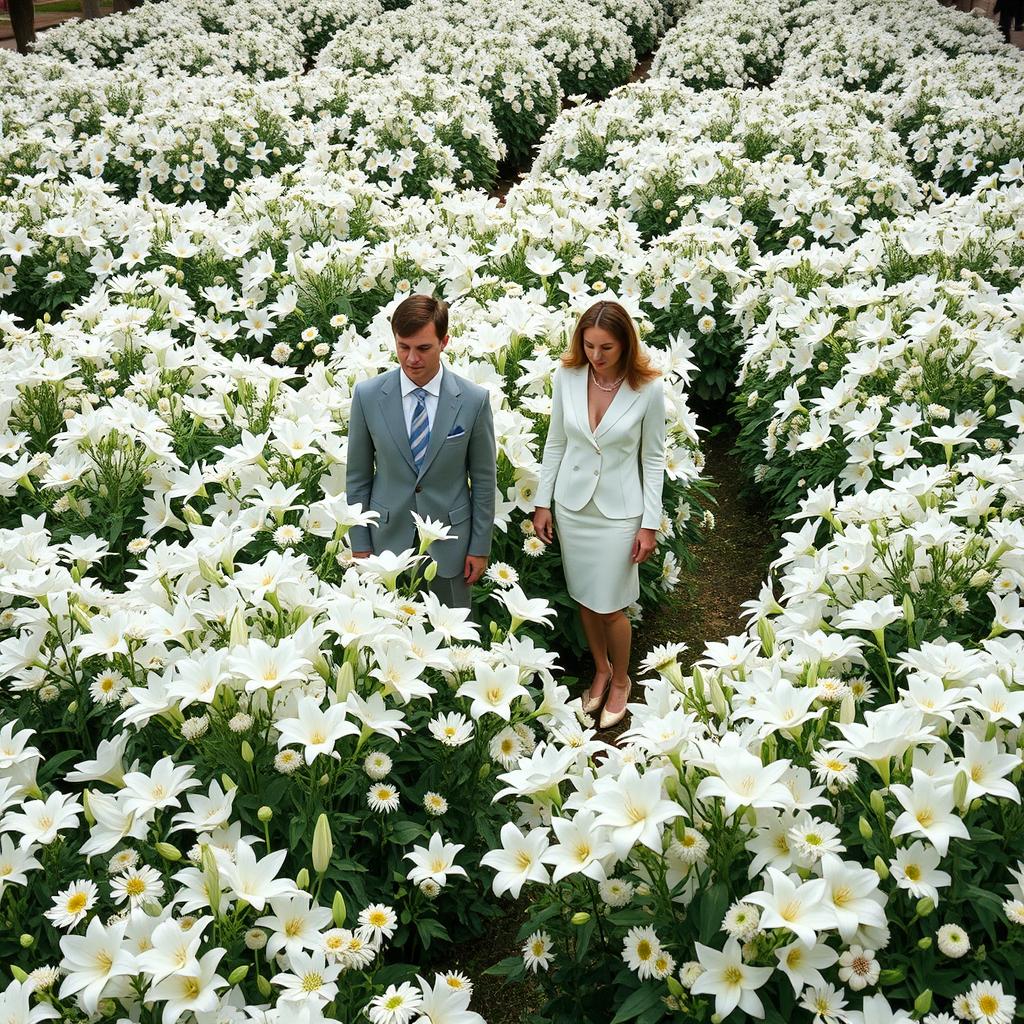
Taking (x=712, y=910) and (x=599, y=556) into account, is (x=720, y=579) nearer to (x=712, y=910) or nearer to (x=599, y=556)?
(x=599, y=556)

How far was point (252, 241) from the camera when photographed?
6.81 meters

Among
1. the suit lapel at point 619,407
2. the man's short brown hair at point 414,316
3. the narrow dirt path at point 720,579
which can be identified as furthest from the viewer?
the narrow dirt path at point 720,579

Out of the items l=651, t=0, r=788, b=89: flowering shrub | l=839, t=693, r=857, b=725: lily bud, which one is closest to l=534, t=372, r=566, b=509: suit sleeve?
l=839, t=693, r=857, b=725: lily bud

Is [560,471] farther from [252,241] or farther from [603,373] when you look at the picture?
[252,241]

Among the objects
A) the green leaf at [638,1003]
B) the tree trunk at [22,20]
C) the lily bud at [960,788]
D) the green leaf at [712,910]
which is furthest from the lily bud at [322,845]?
the tree trunk at [22,20]

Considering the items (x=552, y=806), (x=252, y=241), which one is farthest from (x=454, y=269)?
(x=552, y=806)

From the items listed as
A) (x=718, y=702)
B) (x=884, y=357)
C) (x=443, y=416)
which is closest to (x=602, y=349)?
(x=443, y=416)

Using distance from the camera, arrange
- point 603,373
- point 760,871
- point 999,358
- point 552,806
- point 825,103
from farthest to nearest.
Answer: point 825,103 → point 999,358 → point 603,373 → point 552,806 → point 760,871

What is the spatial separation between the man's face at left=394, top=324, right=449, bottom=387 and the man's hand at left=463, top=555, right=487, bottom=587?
2.43 feet

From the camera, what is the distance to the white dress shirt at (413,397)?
3.57 meters

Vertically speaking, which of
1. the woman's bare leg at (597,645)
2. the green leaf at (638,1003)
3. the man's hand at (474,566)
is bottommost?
the woman's bare leg at (597,645)

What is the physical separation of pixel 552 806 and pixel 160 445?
7.75ft

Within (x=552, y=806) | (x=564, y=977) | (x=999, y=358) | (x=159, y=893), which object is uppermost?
(x=999, y=358)

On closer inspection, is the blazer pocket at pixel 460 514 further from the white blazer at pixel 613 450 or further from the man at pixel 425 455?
the white blazer at pixel 613 450
